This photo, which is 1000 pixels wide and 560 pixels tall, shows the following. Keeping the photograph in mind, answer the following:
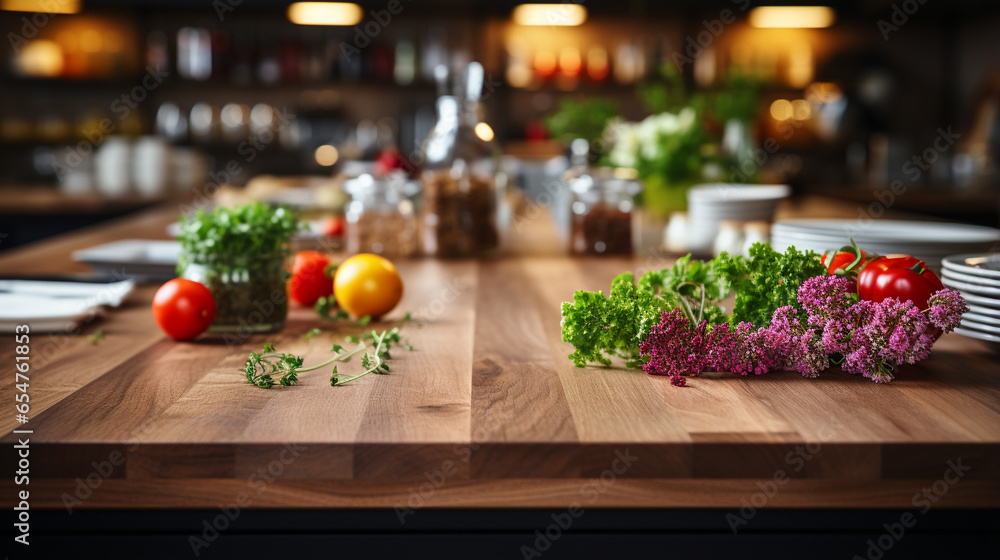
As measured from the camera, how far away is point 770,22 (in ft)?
17.7

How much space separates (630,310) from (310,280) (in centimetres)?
56

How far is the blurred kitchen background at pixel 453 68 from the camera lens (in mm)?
5105

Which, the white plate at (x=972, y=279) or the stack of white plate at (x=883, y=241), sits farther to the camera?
the stack of white plate at (x=883, y=241)

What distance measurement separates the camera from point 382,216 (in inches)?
72.5

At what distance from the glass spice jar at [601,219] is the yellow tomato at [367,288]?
72 centimetres

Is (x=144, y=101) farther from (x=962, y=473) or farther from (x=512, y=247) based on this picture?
(x=962, y=473)

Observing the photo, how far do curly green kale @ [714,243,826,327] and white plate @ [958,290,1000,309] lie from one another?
19cm

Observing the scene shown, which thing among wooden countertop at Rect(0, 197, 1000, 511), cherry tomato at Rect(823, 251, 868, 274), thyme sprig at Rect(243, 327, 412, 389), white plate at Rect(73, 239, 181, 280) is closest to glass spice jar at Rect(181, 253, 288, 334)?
thyme sprig at Rect(243, 327, 412, 389)

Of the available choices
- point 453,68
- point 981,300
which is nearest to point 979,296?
point 981,300

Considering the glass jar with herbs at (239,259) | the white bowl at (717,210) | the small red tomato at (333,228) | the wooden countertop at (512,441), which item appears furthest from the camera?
the small red tomato at (333,228)

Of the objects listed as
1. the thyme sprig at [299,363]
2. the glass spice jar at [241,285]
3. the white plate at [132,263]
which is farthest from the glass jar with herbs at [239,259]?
the white plate at [132,263]

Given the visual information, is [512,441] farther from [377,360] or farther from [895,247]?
[895,247]

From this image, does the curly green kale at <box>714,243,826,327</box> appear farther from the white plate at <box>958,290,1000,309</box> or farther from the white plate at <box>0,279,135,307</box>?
the white plate at <box>0,279,135,307</box>

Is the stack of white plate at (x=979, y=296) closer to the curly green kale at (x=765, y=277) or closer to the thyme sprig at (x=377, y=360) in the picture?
the curly green kale at (x=765, y=277)
